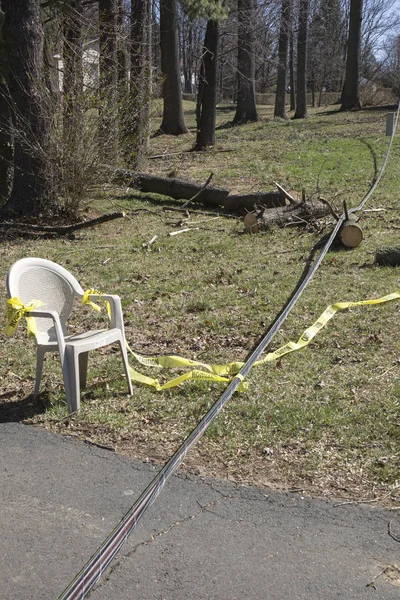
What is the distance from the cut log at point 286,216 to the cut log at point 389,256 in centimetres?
251

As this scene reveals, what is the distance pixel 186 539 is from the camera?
3.72 m

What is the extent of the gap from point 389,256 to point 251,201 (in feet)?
13.9

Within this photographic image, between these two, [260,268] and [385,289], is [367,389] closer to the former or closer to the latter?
[385,289]

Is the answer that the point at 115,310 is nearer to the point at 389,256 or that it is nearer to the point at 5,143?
the point at 389,256

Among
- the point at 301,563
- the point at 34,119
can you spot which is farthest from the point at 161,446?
Answer: the point at 34,119

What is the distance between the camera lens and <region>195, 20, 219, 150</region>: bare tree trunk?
20.4 meters

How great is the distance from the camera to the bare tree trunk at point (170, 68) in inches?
921

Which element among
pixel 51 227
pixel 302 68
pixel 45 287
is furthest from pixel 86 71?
pixel 302 68

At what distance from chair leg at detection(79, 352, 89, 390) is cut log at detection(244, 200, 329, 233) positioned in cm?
634

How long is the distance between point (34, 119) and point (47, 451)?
336 inches

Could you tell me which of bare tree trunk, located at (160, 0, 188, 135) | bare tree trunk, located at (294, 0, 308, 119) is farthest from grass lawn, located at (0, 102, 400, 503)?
bare tree trunk, located at (294, 0, 308, 119)

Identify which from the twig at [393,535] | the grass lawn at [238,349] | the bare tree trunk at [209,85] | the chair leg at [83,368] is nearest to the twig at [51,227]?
the grass lawn at [238,349]

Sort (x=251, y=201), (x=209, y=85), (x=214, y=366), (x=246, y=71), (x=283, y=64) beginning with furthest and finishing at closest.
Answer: (x=283, y=64), (x=246, y=71), (x=209, y=85), (x=251, y=201), (x=214, y=366)

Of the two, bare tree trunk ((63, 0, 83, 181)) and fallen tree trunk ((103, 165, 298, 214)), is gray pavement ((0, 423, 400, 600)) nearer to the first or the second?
bare tree trunk ((63, 0, 83, 181))
